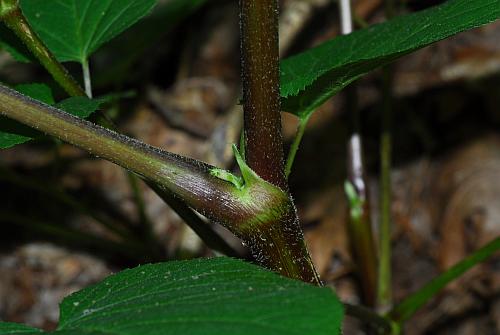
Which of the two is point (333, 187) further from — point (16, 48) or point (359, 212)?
point (16, 48)

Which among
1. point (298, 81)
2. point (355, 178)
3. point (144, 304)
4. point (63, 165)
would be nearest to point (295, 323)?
point (144, 304)

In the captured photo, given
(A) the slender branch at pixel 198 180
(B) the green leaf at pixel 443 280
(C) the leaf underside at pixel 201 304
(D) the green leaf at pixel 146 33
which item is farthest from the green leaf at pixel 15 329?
(D) the green leaf at pixel 146 33

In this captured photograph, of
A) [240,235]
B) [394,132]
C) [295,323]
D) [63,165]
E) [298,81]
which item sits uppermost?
[63,165]

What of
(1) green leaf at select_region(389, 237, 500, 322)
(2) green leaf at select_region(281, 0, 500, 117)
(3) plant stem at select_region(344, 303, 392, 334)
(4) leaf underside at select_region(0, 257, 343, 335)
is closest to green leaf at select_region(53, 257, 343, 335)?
(4) leaf underside at select_region(0, 257, 343, 335)

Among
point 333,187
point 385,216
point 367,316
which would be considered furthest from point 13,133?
point 333,187

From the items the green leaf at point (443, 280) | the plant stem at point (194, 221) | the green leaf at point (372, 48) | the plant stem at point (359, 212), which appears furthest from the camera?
the plant stem at point (359, 212)

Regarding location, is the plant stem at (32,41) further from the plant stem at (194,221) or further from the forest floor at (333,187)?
the forest floor at (333,187)

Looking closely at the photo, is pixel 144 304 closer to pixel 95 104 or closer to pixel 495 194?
pixel 95 104
